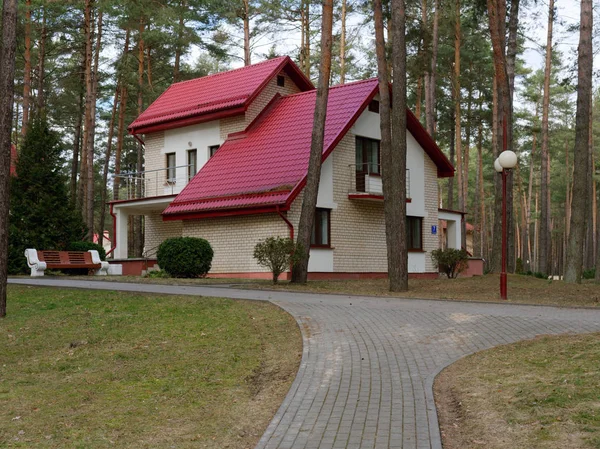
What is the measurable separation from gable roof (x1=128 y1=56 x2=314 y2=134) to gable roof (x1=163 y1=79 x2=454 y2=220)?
1.23m

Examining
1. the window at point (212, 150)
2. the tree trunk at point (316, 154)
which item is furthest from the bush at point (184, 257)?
the window at point (212, 150)

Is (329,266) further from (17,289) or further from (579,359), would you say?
(579,359)

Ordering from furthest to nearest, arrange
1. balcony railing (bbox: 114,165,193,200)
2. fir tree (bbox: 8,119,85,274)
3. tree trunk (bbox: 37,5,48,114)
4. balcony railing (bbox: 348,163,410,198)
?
tree trunk (bbox: 37,5,48,114) < balcony railing (bbox: 114,165,193,200) < balcony railing (bbox: 348,163,410,198) < fir tree (bbox: 8,119,85,274)

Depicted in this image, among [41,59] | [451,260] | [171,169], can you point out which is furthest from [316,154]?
[41,59]

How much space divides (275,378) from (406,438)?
2705mm

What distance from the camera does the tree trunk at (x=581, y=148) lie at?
20203mm

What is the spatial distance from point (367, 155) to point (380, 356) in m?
18.1

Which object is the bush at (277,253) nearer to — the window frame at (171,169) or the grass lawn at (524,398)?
the grass lawn at (524,398)

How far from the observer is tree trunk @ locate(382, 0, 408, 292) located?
17750 mm

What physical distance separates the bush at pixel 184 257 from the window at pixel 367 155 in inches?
270

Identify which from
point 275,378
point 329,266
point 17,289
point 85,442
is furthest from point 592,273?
point 85,442

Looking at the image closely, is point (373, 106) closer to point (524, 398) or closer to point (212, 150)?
point (212, 150)

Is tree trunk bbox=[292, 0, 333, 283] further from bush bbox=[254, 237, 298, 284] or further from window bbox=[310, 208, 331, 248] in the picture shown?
window bbox=[310, 208, 331, 248]

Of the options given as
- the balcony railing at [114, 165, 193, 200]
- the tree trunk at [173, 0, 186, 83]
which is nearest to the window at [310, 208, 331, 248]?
the balcony railing at [114, 165, 193, 200]
